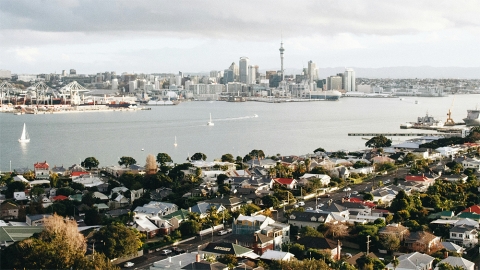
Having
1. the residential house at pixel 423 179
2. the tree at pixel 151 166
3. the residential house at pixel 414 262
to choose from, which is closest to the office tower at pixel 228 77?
the tree at pixel 151 166

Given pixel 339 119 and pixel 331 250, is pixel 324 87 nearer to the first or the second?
pixel 339 119

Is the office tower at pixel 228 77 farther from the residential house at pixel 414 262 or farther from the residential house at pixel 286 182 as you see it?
the residential house at pixel 414 262

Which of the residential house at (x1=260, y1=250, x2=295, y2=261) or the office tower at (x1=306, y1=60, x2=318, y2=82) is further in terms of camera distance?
the office tower at (x1=306, y1=60, x2=318, y2=82)

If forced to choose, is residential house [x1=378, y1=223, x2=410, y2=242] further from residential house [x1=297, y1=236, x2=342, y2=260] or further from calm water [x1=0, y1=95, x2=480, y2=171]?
calm water [x1=0, y1=95, x2=480, y2=171]

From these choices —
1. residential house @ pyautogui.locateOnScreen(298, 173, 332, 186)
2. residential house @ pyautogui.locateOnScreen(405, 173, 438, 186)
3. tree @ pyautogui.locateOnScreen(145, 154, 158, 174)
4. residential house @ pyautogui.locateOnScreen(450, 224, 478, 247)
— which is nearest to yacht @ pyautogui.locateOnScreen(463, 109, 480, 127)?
residential house @ pyautogui.locateOnScreen(405, 173, 438, 186)

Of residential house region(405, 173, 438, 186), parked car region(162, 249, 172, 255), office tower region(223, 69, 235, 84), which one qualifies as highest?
office tower region(223, 69, 235, 84)

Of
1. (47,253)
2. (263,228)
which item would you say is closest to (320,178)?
(263,228)

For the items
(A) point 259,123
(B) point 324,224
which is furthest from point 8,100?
(B) point 324,224
